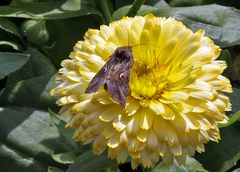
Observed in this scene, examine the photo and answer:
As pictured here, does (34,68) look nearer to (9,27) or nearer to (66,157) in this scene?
(9,27)

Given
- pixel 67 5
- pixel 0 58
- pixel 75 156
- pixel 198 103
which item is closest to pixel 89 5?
pixel 67 5

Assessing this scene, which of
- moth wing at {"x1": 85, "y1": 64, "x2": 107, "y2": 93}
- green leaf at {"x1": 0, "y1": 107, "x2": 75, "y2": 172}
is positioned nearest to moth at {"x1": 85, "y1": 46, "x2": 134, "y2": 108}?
moth wing at {"x1": 85, "y1": 64, "x2": 107, "y2": 93}

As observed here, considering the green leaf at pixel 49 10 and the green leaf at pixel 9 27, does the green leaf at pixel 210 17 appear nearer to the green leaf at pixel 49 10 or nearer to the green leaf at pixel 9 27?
the green leaf at pixel 49 10

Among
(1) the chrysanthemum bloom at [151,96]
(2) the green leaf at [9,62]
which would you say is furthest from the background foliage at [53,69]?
(1) the chrysanthemum bloom at [151,96]

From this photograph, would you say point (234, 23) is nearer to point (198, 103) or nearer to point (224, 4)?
point (224, 4)

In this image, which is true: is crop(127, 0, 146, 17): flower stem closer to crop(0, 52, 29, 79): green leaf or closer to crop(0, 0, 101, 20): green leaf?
crop(0, 0, 101, 20): green leaf
